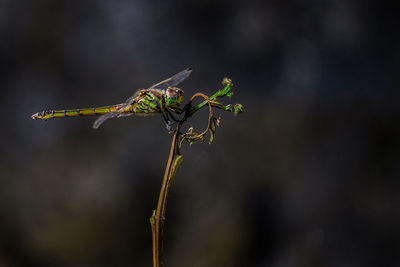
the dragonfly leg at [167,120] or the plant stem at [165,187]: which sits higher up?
the dragonfly leg at [167,120]

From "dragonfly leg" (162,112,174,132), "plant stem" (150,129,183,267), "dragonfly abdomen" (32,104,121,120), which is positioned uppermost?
"dragonfly abdomen" (32,104,121,120)

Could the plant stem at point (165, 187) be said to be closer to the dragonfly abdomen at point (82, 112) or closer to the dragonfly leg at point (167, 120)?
the dragonfly leg at point (167, 120)

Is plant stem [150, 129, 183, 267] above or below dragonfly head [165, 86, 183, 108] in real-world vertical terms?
below

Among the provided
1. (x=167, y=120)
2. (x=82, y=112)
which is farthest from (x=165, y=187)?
(x=82, y=112)

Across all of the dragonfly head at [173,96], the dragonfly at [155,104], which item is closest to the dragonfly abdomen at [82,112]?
the dragonfly at [155,104]

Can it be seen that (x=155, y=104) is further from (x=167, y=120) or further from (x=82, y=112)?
(x=82, y=112)

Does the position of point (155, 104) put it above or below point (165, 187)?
above

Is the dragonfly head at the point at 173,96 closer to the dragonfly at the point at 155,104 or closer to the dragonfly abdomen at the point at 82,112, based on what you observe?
the dragonfly at the point at 155,104

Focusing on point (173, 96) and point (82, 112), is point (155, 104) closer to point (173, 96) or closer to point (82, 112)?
point (173, 96)

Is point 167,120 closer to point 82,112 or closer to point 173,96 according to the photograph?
point 173,96

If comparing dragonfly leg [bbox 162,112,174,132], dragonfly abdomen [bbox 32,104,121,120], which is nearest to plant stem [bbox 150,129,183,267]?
dragonfly leg [bbox 162,112,174,132]

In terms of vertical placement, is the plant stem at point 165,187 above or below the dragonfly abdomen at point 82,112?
below

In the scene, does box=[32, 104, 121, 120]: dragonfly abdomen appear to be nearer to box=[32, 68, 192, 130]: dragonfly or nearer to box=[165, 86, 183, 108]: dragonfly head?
box=[32, 68, 192, 130]: dragonfly

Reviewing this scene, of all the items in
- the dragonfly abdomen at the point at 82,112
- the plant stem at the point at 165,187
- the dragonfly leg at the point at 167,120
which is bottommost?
the plant stem at the point at 165,187
